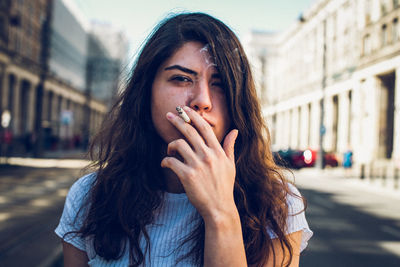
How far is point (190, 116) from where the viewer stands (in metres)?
1.23

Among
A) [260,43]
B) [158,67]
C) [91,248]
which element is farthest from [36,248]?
[260,43]

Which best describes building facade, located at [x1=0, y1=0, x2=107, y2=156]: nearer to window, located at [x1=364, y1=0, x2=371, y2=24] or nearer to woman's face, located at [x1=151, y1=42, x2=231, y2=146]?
woman's face, located at [x1=151, y1=42, x2=231, y2=146]

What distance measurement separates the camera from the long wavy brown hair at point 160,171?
1429mm

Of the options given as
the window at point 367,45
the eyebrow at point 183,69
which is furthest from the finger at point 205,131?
the window at point 367,45

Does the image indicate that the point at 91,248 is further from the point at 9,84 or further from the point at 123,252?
the point at 9,84

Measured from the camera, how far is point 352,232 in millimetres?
7602

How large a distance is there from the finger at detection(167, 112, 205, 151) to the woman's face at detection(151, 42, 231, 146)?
97mm

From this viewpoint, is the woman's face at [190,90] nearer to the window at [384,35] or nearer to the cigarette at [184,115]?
the cigarette at [184,115]

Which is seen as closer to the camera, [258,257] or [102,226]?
[258,257]

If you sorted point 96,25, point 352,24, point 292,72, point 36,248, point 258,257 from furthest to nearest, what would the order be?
point 96,25 → point 292,72 → point 352,24 → point 36,248 → point 258,257

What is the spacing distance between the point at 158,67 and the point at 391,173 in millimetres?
26996

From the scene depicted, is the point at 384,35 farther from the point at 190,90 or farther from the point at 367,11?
the point at 190,90

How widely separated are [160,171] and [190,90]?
397 millimetres

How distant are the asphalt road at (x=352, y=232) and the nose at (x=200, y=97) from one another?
174 inches
